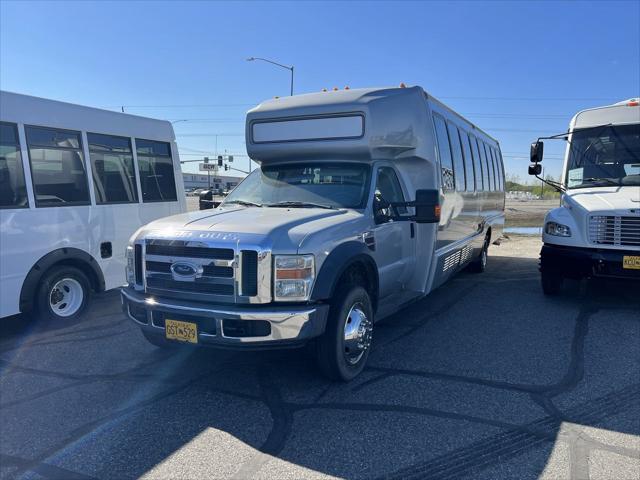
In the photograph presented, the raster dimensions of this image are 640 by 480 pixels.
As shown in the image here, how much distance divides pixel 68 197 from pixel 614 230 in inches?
297

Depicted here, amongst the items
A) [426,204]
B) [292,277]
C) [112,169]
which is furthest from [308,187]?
[112,169]

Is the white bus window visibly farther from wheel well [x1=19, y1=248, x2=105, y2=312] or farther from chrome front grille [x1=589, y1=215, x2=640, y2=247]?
chrome front grille [x1=589, y1=215, x2=640, y2=247]

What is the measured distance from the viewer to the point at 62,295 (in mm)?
6973

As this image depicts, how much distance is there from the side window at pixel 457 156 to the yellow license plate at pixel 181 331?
4925mm

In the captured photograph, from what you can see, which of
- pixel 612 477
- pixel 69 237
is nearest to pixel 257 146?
pixel 69 237

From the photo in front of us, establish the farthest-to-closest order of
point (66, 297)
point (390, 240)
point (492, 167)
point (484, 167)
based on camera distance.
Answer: point (492, 167)
point (484, 167)
point (66, 297)
point (390, 240)

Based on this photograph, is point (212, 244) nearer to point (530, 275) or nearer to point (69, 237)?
point (69, 237)

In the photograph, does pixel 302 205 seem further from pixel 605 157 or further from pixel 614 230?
pixel 605 157

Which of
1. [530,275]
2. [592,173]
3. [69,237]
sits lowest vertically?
[530,275]

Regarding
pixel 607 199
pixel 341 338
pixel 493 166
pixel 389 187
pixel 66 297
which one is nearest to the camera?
pixel 341 338

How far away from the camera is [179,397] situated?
14.3 feet

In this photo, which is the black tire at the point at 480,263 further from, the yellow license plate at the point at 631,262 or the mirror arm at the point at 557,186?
the yellow license plate at the point at 631,262

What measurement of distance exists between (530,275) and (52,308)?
8641 mm

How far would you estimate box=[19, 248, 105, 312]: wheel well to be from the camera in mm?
6281
